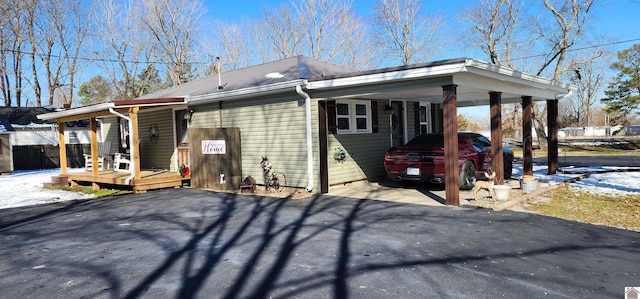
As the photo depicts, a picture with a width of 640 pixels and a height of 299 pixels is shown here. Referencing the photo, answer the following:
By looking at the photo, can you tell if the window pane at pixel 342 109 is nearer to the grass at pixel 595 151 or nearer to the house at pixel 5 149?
the grass at pixel 595 151

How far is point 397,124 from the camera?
11922mm

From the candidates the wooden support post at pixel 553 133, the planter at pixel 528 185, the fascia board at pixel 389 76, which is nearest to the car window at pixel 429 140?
Result: the planter at pixel 528 185

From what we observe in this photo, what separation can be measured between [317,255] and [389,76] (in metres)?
4.05

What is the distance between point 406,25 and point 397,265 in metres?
28.6

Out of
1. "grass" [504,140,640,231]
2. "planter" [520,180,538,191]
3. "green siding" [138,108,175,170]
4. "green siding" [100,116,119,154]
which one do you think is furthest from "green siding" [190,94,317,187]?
"green siding" [100,116,119,154]

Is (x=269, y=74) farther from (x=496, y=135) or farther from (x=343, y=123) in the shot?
(x=496, y=135)

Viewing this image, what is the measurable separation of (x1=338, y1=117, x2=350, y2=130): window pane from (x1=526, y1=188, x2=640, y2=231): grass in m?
4.63

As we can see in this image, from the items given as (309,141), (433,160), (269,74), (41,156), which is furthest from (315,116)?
(41,156)

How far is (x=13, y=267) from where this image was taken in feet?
14.6

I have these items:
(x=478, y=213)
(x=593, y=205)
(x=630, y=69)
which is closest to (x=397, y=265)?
(x=478, y=213)

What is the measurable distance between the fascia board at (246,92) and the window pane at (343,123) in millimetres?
1675

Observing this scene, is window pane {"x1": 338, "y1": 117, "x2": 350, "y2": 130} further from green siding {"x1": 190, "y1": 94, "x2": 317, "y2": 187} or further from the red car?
the red car

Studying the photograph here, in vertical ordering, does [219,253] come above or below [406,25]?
below

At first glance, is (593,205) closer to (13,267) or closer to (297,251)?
(297,251)
